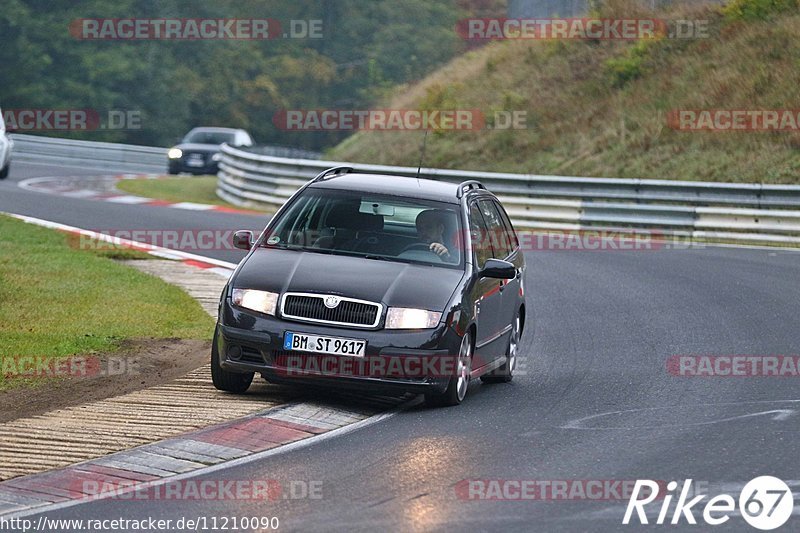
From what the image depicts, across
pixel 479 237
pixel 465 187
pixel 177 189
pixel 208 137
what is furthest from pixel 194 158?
pixel 479 237

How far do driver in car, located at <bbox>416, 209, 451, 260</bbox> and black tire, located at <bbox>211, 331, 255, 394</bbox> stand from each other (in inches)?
65.2

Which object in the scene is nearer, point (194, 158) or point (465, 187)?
point (465, 187)

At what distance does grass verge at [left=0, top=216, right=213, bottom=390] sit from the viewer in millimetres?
11758

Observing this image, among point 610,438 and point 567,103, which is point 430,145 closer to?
point 567,103

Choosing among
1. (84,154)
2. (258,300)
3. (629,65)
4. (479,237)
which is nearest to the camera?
(258,300)

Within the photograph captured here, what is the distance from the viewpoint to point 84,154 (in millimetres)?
46656

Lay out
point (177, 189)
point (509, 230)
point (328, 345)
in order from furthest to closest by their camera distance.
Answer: point (177, 189)
point (509, 230)
point (328, 345)

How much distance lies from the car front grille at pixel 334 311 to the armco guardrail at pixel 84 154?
37776mm

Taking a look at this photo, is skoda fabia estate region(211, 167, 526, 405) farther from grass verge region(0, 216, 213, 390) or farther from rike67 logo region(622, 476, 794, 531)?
rike67 logo region(622, 476, 794, 531)

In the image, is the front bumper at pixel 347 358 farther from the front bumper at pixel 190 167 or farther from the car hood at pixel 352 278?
the front bumper at pixel 190 167

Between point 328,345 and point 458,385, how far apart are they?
108 centimetres

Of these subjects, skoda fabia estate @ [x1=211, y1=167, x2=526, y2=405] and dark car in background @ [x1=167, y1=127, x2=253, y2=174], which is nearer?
skoda fabia estate @ [x1=211, y1=167, x2=526, y2=405]

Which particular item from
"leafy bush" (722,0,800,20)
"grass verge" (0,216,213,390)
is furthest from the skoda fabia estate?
"leafy bush" (722,0,800,20)

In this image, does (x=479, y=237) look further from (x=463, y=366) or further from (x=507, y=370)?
(x=463, y=366)
